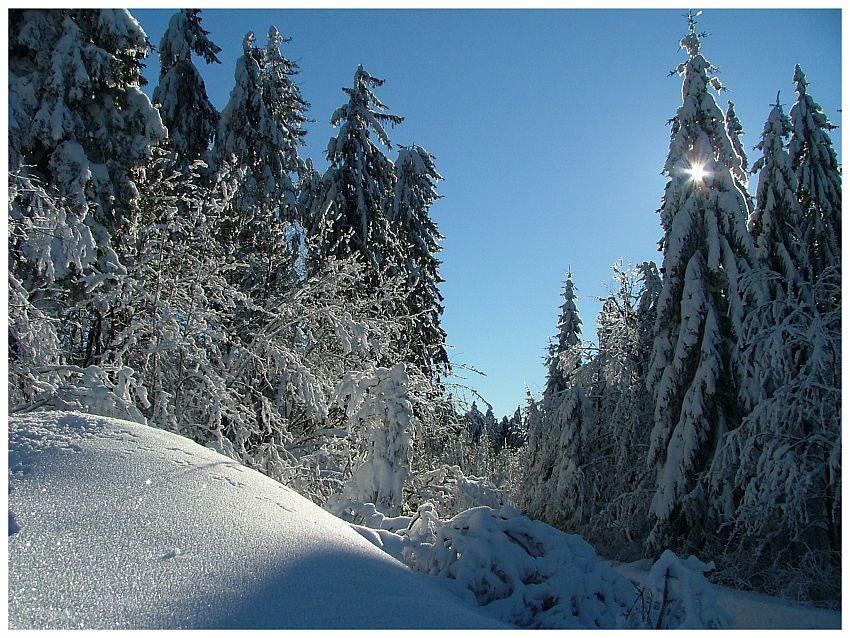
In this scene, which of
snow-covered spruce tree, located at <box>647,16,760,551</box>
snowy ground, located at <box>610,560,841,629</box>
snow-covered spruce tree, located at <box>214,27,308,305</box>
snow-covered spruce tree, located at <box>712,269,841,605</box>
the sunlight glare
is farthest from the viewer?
the sunlight glare

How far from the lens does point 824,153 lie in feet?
47.8

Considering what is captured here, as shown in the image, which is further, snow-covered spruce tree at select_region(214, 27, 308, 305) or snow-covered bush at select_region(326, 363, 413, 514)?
snow-covered spruce tree at select_region(214, 27, 308, 305)

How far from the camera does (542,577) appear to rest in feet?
13.1

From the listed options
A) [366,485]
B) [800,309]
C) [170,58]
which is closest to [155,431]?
[366,485]

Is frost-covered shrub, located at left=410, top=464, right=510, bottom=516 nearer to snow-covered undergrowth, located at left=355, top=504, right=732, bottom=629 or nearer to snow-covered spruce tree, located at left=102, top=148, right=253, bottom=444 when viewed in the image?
snow-covered spruce tree, located at left=102, top=148, right=253, bottom=444

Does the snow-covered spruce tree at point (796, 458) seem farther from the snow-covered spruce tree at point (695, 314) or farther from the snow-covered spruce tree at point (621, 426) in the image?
the snow-covered spruce tree at point (621, 426)

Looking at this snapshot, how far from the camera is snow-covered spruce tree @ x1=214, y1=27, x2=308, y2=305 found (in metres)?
11.5

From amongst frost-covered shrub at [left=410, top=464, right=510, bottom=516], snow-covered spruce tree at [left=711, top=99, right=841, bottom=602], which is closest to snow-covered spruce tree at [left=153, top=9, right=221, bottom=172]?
frost-covered shrub at [left=410, top=464, right=510, bottom=516]

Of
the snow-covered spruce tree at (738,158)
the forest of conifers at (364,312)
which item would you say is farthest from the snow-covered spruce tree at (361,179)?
the snow-covered spruce tree at (738,158)

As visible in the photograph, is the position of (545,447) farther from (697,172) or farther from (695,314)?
(697,172)

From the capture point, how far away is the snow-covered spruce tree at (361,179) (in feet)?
53.0

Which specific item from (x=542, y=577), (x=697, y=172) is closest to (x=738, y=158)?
(x=697, y=172)

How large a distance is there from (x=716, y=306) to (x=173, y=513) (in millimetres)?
14493

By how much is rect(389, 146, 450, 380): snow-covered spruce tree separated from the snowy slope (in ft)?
43.4
